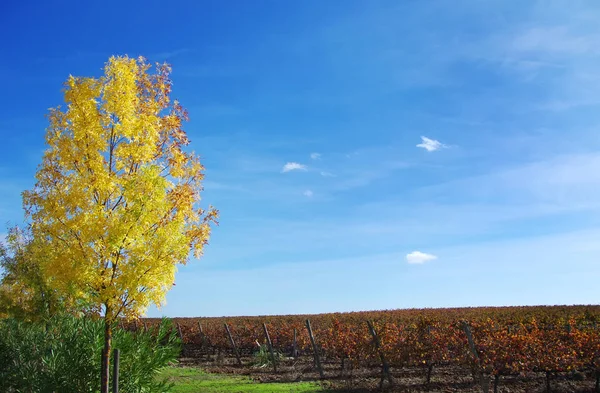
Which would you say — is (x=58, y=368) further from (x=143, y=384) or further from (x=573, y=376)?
(x=573, y=376)

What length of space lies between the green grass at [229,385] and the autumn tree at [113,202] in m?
4.02

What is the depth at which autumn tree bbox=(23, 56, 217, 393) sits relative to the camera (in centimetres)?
1020

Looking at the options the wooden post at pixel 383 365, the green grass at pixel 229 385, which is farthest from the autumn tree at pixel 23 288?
the wooden post at pixel 383 365

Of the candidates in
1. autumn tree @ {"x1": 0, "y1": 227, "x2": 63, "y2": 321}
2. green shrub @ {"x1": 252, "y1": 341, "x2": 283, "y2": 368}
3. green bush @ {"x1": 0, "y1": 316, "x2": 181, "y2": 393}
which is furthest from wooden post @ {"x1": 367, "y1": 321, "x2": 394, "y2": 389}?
autumn tree @ {"x1": 0, "y1": 227, "x2": 63, "y2": 321}

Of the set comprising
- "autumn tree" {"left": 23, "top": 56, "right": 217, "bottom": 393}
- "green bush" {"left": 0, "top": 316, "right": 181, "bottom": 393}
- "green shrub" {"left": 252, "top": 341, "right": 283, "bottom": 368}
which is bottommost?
"green shrub" {"left": 252, "top": 341, "right": 283, "bottom": 368}

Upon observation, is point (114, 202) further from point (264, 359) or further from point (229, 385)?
point (264, 359)

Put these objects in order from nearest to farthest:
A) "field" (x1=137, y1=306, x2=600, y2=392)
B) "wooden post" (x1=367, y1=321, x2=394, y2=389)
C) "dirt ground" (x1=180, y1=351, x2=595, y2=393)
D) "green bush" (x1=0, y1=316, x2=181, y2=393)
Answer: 1. "green bush" (x1=0, y1=316, x2=181, y2=393)
2. "field" (x1=137, y1=306, x2=600, y2=392)
3. "dirt ground" (x1=180, y1=351, x2=595, y2=393)
4. "wooden post" (x1=367, y1=321, x2=394, y2=389)

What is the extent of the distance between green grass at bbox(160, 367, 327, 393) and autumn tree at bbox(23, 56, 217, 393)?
13.2 ft

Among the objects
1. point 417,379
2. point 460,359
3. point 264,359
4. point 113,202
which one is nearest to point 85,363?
point 113,202

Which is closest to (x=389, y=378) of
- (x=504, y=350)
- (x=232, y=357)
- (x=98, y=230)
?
(x=504, y=350)

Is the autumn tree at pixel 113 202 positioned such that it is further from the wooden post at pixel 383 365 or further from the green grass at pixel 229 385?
the wooden post at pixel 383 365

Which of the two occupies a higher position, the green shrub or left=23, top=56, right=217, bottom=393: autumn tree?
left=23, top=56, right=217, bottom=393: autumn tree

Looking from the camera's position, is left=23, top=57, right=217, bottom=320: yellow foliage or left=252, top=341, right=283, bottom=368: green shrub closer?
left=23, top=57, right=217, bottom=320: yellow foliage

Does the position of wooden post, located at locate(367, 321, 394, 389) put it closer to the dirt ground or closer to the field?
the field
